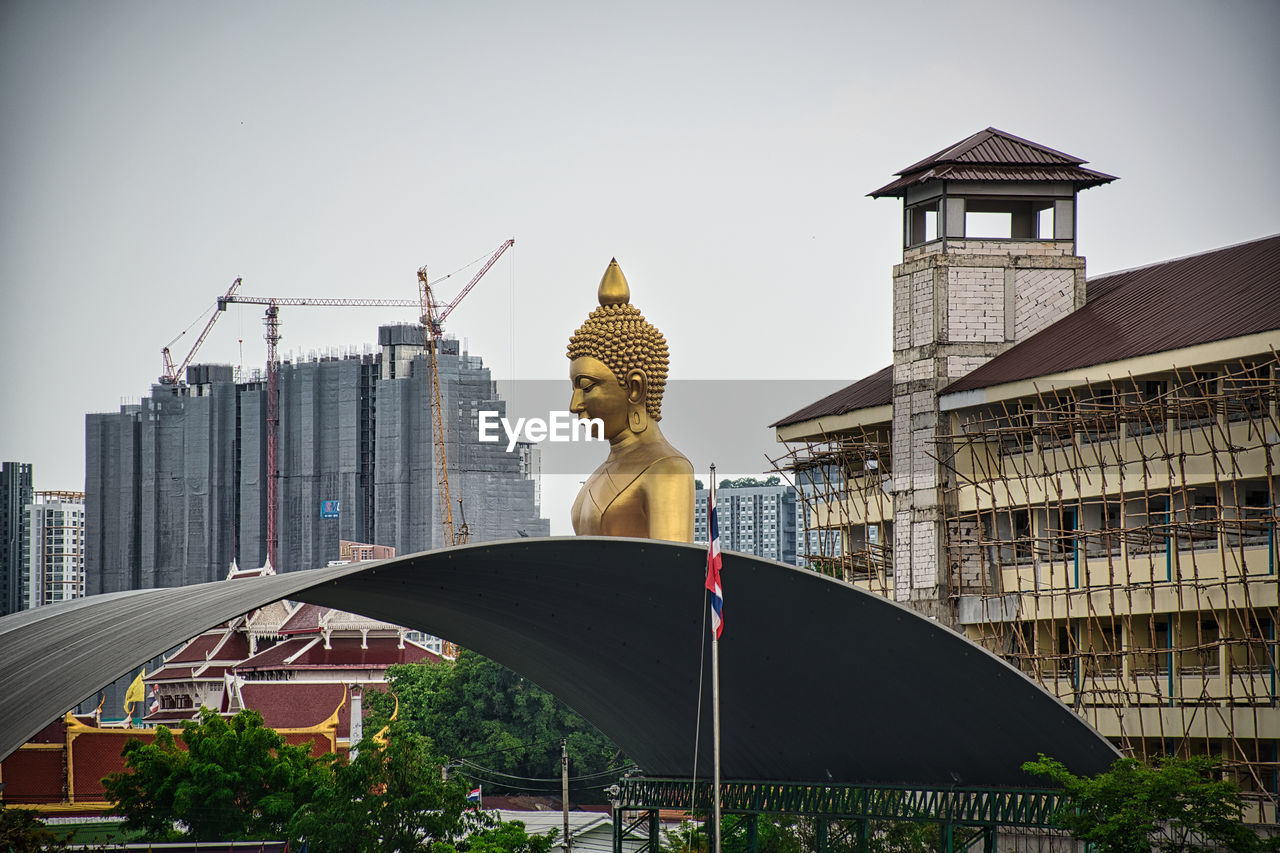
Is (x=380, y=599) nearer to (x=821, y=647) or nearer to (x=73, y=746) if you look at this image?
(x=821, y=647)

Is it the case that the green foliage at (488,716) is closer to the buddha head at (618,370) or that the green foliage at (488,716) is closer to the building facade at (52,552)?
the buddha head at (618,370)

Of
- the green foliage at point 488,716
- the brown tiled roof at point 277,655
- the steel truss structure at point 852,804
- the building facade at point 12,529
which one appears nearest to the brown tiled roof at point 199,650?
the brown tiled roof at point 277,655

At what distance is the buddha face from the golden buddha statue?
1 cm

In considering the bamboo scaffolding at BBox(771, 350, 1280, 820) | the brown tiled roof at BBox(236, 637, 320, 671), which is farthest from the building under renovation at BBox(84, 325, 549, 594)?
the bamboo scaffolding at BBox(771, 350, 1280, 820)

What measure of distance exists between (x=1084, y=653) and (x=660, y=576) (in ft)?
43.5

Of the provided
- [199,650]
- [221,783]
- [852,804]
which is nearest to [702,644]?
[852,804]

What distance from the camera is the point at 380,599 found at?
22.2 meters

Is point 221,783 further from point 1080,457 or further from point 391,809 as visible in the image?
point 1080,457

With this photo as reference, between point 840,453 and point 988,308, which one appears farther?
point 840,453

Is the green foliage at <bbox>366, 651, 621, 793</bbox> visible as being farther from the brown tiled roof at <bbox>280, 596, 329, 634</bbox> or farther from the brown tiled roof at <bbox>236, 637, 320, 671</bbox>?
the brown tiled roof at <bbox>280, 596, 329, 634</bbox>

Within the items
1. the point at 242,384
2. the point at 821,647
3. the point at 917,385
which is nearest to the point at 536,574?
the point at 821,647

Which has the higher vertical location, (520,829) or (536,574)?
(536,574)

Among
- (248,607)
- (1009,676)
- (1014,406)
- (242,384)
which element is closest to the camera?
(248,607)

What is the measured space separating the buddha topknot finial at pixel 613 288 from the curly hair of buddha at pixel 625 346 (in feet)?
0.77
